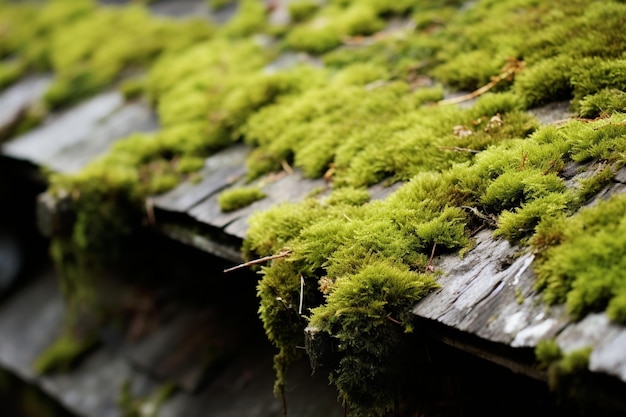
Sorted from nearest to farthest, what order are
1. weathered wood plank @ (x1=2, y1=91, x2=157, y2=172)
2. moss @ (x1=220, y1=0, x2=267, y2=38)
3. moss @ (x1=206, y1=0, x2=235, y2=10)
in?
weathered wood plank @ (x1=2, y1=91, x2=157, y2=172), moss @ (x1=220, y1=0, x2=267, y2=38), moss @ (x1=206, y1=0, x2=235, y2=10)

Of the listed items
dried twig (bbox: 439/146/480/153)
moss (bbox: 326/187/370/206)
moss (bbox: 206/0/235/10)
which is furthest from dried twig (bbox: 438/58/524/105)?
moss (bbox: 206/0/235/10)

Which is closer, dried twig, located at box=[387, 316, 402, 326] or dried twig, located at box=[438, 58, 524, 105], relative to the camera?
dried twig, located at box=[387, 316, 402, 326]

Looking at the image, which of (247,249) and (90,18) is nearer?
(247,249)

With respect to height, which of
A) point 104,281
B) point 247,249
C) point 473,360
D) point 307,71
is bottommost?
point 104,281

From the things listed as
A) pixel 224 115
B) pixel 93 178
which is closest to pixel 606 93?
pixel 224 115

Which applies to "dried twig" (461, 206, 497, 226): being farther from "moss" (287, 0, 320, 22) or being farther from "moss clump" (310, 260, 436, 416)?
"moss" (287, 0, 320, 22)

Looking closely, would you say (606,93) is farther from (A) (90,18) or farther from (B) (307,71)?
(A) (90,18)

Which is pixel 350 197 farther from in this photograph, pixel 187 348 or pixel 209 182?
pixel 187 348

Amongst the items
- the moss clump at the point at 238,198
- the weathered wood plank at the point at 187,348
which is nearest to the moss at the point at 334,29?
the moss clump at the point at 238,198
